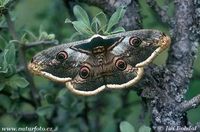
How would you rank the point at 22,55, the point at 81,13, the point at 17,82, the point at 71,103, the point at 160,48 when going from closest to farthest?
the point at 160,48 < the point at 81,13 < the point at 17,82 < the point at 22,55 < the point at 71,103

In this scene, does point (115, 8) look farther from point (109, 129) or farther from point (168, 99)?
point (109, 129)

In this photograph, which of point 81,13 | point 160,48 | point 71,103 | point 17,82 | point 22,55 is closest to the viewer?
point 160,48

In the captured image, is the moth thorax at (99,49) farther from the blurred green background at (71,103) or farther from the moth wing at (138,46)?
the blurred green background at (71,103)

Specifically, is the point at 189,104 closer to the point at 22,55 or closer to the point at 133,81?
the point at 133,81

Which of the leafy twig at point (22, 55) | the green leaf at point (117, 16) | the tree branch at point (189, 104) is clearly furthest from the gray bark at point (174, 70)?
the leafy twig at point (22, 55)

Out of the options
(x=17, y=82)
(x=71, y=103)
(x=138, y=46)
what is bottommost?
(x=71, y=103)

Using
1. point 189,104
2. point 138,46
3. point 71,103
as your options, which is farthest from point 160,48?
point 71,103
